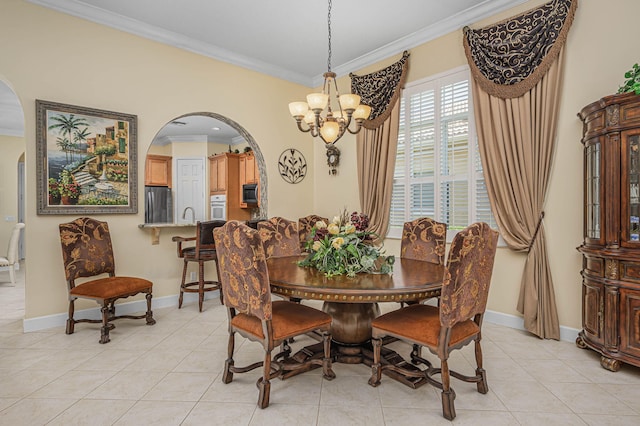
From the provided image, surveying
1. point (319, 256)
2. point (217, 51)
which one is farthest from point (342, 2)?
point (319, 256)

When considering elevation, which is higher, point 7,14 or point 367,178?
point 7,14

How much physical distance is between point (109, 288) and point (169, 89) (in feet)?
7.71

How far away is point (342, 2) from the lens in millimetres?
3391

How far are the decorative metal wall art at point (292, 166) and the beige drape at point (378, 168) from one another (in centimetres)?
106

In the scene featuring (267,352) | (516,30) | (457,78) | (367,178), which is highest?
(516,30)

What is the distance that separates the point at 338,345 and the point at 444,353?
98cm

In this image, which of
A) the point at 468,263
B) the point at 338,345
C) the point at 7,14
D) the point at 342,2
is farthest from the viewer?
the point at 342,2

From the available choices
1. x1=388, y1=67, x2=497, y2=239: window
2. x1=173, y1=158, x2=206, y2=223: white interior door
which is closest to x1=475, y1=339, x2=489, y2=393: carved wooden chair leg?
x1=388, y1=67, x2=497, y2=239: window

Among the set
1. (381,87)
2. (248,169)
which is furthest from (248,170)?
(381,87)

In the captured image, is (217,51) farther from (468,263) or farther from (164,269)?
(468,263)

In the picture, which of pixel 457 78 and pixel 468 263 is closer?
pixel 468 263

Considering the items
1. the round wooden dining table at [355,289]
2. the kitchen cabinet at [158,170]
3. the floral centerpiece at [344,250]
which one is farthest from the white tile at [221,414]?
the kitchen cabinet at [158,170]

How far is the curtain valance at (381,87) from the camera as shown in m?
4.19

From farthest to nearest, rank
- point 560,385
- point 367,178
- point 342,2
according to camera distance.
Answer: point 367,178 < point 342,2 < point 560,385
